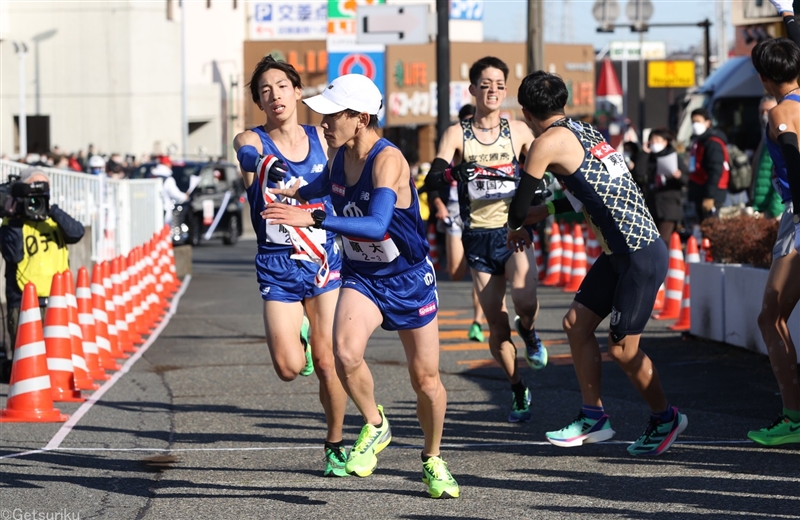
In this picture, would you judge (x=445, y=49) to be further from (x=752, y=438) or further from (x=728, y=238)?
(x=752, y=438)

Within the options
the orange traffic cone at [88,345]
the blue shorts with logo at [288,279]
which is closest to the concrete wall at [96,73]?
the orange traffic cone at [88,345]

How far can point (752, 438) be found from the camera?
7398mm

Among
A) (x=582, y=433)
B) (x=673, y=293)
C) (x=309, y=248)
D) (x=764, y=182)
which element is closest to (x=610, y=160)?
(x=582, y=433)

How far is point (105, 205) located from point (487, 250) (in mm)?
10467

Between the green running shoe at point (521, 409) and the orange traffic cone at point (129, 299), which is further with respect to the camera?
the orange traffic cone at point (129, 299)

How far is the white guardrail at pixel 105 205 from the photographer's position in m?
16.5

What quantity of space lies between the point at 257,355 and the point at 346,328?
20.5 feet

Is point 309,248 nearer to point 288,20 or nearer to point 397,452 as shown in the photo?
point 397,452

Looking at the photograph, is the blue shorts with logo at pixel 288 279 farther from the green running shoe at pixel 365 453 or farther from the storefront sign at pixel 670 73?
the storefront sign at pixel 670 73

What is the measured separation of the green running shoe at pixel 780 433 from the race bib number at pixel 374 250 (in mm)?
2400

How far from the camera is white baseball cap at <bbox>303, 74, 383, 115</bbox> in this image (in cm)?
623

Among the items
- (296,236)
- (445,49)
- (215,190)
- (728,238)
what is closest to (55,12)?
(215,190)

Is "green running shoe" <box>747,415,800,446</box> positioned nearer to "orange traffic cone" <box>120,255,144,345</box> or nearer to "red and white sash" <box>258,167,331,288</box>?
"red and white sash" <box>258,167,331,288</box>

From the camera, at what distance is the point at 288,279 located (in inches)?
293
